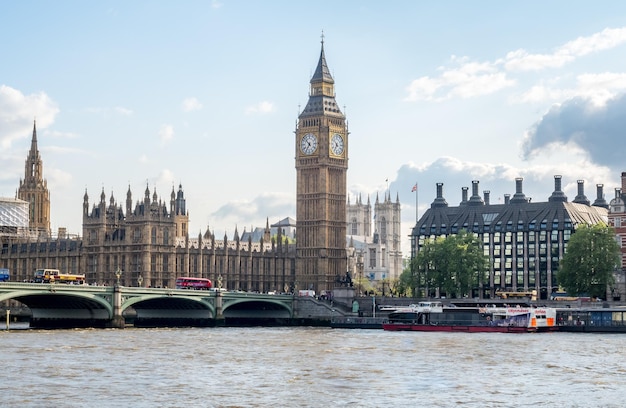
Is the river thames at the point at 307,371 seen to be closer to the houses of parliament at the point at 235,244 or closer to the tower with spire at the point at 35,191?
the houses of parliament at the point at 235,244

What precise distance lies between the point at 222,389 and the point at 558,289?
89.2 m

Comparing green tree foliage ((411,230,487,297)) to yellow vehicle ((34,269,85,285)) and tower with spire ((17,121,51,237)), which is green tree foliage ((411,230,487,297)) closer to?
yellow vehicle ((34,269,85,285))

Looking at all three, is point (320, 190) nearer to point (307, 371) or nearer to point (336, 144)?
point (336, 144)

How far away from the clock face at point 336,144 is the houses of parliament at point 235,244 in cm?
10

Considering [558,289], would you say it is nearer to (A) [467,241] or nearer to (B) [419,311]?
(A) [467,241]

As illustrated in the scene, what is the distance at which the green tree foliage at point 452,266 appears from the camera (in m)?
124

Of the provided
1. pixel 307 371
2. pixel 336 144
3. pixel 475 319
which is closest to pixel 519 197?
pixel 336 144

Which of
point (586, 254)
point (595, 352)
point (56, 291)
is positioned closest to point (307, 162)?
point (586, 254)

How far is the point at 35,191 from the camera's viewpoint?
564 ft

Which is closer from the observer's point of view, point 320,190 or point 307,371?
point 307,371

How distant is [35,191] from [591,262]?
87.5 metres

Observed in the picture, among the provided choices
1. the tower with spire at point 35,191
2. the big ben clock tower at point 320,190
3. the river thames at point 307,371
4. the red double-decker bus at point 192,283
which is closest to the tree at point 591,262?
the river thames at point 307,371

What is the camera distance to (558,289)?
13488 centimetres

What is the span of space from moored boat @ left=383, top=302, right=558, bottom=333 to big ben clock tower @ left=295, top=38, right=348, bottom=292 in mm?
34683
